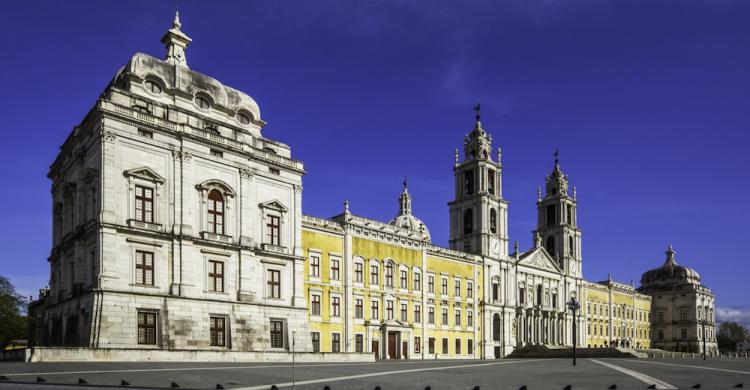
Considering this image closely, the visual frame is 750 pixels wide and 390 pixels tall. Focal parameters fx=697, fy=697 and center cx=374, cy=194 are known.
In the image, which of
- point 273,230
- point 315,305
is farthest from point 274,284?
point 315,305

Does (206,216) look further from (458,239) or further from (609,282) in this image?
(609,282)

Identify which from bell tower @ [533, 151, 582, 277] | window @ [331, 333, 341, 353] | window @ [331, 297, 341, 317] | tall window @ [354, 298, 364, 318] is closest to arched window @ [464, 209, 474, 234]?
bell tower @ [533, 151, 582, 277]

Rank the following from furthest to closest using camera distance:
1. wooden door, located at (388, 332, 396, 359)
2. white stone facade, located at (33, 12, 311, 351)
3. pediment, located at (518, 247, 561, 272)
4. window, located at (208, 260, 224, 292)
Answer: pediment, located at (518, 247, 561, 272), wooden door, located at (388, 332, 396, 359), window, located at (208, 260, 224, 292), white stone facade, located at (33, 12, 311, 351)

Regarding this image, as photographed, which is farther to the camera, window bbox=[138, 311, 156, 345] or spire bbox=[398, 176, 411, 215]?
spire bbox=[398, 176, 411, 215]

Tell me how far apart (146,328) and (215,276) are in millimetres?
5273

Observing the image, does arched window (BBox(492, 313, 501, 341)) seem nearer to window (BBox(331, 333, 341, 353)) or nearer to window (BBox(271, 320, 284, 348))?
window (BBox(331, 333, 341, 353))

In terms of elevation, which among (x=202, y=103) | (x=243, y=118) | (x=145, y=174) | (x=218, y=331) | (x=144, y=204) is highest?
(x=202, y=103)

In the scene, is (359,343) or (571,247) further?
(571,247)

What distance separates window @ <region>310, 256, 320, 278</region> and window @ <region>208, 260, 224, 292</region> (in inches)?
426

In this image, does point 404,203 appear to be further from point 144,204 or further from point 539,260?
point 144,204

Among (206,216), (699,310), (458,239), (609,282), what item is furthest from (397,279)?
(699,310)

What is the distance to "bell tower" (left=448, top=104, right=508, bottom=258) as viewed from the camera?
231 ft

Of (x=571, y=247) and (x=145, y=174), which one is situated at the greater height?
(x=145, y=174)

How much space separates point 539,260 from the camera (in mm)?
78188
